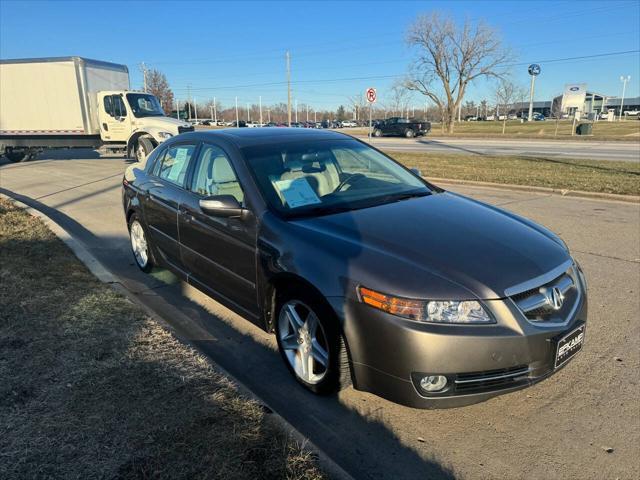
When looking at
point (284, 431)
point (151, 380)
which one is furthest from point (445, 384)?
point (151, 380)

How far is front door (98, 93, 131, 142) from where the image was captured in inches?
705

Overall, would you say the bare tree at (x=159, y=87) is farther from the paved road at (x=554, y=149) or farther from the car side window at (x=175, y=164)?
the car side window at (x=175, y=164)

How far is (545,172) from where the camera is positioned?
12.7 m

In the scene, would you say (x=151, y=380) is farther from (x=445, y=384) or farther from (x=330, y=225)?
(x=445, y=384)

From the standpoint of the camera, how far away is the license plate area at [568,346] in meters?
2.63

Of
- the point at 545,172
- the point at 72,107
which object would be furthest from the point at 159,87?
the point at 545,172

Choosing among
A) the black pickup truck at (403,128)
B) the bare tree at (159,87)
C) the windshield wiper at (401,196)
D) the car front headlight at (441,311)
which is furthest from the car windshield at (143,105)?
the bare tree at (159,87)

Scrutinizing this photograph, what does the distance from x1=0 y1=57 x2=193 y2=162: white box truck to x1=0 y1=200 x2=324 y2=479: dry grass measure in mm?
14699

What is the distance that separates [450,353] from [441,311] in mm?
209

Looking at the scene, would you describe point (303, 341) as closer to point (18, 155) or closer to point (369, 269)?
point (369, 269)

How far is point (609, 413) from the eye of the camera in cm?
286

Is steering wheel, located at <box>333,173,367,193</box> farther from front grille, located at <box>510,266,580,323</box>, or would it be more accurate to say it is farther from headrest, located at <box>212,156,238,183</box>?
front grille, located at <box>510,266,580,323</box>

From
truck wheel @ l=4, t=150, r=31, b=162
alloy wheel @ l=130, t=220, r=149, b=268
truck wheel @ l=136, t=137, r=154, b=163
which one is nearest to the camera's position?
alloy wheel @ l=130, t=220, r=149, b=268

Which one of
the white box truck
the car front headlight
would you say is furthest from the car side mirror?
the white box truck
